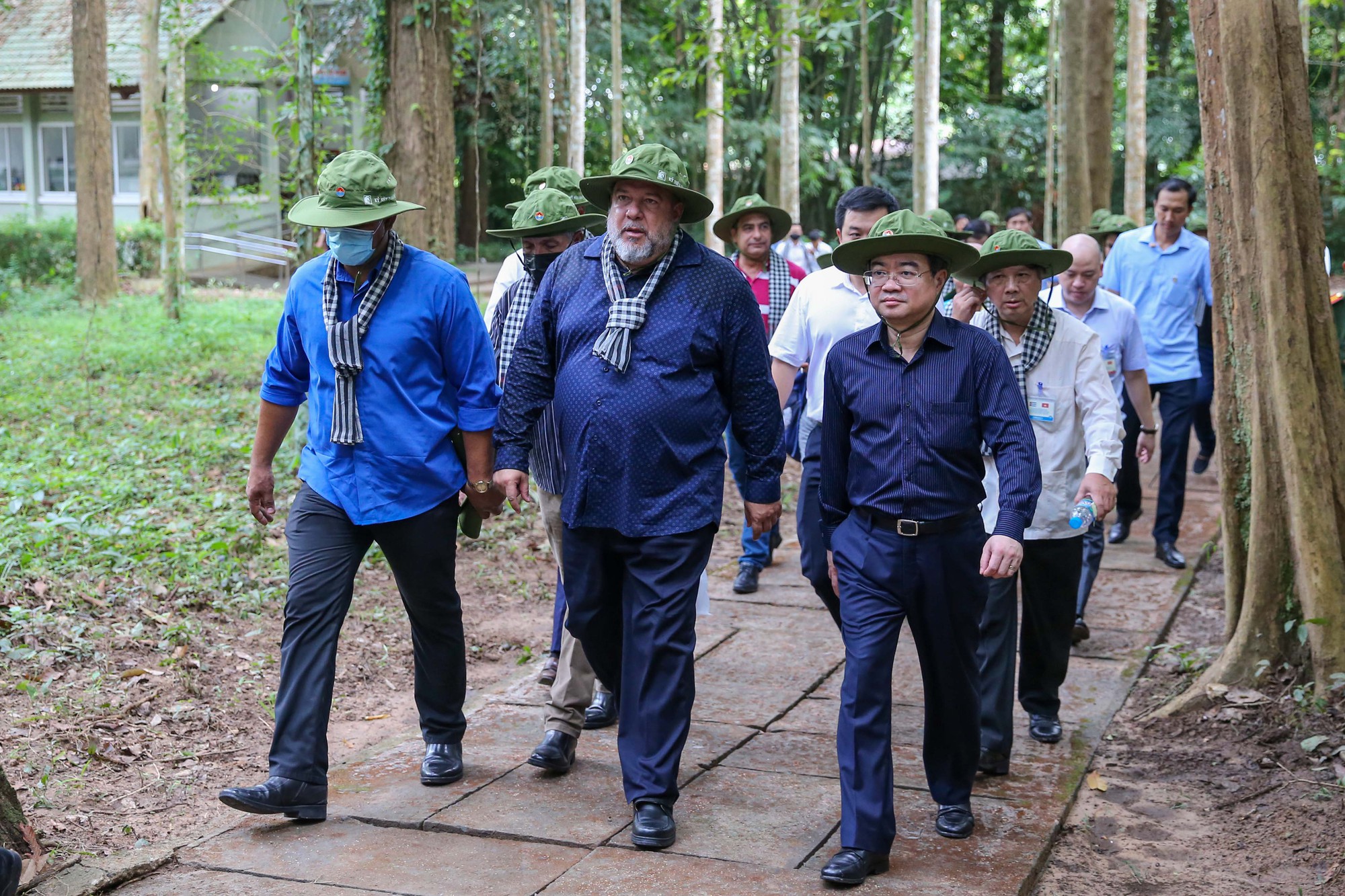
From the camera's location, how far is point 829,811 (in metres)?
4.59

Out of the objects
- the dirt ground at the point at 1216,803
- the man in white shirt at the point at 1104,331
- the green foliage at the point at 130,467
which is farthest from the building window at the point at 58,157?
the dirt ground at the point at 1216,803

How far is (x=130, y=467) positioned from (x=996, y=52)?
30.0 m

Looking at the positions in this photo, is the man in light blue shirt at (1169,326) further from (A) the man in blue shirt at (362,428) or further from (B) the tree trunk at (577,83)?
(B) the tree trunk at (577,83)

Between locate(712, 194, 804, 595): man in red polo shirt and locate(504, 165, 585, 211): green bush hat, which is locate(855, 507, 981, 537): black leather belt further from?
locate(712, 194, 804, 595): man in red polo shirt

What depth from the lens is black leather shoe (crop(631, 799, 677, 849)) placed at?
4227 millimetres

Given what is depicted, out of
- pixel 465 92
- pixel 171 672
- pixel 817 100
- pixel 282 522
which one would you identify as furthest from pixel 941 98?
pixel 171 672

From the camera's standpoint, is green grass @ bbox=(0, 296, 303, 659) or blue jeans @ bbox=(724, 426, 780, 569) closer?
green grass @ bbox=(0, 296, 303, 659)

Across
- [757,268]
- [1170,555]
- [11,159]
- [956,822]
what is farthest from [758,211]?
[11,159]

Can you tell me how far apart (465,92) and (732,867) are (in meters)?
24.9

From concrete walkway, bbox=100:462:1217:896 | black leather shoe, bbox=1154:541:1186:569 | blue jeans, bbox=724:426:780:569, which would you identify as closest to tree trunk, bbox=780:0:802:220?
black leather shoe, bbox=1154:541:1186:569

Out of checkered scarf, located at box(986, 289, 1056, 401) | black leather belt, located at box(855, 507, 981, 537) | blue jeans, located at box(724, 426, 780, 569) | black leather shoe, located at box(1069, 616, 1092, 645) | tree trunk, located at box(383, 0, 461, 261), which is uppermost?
tree trunk, located at box(383, 0, 461, 261)

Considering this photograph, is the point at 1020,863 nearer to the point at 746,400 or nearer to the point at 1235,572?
the point at 746,400

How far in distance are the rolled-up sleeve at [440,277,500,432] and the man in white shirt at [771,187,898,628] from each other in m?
1.69

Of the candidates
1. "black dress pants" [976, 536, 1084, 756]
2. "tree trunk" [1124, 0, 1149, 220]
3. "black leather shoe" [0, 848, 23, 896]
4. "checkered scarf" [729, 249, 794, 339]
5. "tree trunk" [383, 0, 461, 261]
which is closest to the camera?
"black leather shoe" [0, 848, 23, 896]
